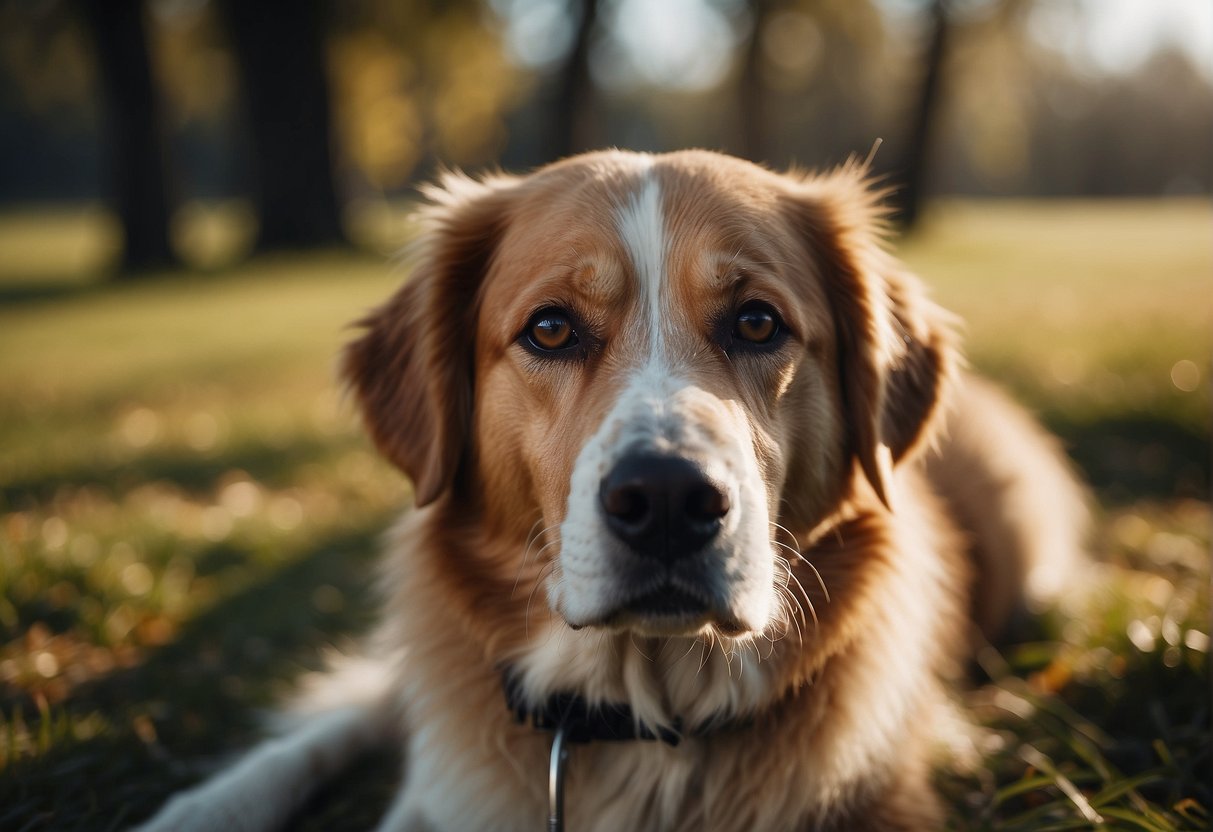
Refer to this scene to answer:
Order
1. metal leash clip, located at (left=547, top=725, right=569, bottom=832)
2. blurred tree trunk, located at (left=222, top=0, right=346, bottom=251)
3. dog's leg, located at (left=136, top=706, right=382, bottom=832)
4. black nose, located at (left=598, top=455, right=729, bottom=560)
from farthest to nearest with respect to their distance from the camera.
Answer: blurred tree trunk, located at (left=222, top=0, right=346, bottom=251)
dog's leg, located at (left=136, top=706, right=382, bottom=832)
metal leash clip, located at (left=547, top=725, right=569, bottom=832)
black nose, located at (left=598, top=455, right=729, bottom=560)

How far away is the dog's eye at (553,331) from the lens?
264cm

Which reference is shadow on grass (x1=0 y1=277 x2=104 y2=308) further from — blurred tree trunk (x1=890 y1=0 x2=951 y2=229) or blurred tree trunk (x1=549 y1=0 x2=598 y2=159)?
blurred tree trunk (x1=890 y1=0 x2=951 y2=229)

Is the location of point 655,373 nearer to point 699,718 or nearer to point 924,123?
point 699,718

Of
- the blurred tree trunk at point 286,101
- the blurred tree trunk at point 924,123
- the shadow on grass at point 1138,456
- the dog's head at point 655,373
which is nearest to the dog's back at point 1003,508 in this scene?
the dog's head at point 655,373

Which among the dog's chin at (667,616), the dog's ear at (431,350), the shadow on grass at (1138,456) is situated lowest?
the shadow on grass at (1138,456)

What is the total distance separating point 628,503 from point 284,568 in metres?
3.55

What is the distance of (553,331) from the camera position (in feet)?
8.70

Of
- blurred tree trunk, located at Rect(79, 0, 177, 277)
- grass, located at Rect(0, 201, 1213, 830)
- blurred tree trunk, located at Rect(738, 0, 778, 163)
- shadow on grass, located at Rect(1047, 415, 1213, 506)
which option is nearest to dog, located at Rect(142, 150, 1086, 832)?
grass, located at Rect(0, 201, 1213, 830)

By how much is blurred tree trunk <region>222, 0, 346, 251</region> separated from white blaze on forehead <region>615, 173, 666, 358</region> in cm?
1831

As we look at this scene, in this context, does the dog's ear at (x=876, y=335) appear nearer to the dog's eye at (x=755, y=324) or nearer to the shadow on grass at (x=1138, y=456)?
the dog's eye at (x=755, y=324)

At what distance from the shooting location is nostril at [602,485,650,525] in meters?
1.99

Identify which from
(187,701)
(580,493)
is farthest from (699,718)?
(187,701)

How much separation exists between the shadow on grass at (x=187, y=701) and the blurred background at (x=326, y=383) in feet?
0.05

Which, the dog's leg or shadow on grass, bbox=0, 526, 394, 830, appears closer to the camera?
the dog's leg
